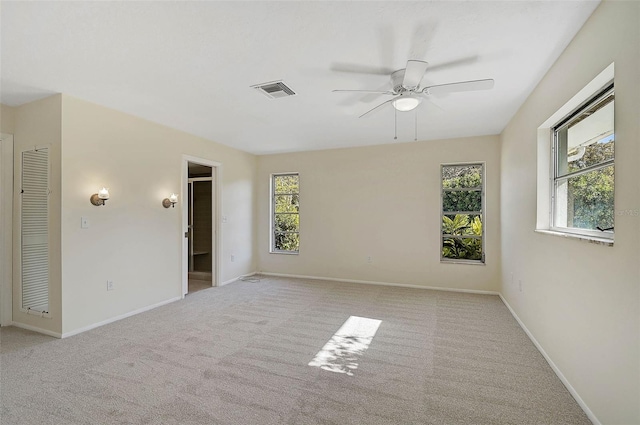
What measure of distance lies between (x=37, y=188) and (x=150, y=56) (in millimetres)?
2266

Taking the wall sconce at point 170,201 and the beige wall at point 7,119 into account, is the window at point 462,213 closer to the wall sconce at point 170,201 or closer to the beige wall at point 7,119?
the wall sconce at point 170,201

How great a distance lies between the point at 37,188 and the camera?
3416 mm

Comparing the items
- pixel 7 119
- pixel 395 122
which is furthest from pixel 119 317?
pixel 395 122

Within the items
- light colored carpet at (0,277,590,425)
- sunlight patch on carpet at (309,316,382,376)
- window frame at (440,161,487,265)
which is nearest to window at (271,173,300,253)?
light colored carpet at (0,277,590,425)

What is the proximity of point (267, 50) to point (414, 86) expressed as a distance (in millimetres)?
1263

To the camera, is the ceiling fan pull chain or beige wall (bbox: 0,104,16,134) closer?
beige wall (bbox: 0,104,16,134)

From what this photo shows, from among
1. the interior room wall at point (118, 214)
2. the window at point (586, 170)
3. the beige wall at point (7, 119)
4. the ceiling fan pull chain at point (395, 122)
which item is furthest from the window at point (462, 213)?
the beige wall at point (7, 119)

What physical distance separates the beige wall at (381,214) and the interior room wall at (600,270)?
2012 mm

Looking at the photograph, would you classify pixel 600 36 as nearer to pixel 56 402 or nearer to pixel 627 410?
pixel 627 410

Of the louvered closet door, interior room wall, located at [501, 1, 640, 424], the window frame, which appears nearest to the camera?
interior room wall, located at [501, 1, 640, 424]

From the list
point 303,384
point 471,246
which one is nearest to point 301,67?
point 303,384

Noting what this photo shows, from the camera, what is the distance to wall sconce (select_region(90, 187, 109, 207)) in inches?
136

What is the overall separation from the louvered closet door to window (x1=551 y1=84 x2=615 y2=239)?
496 centimetres

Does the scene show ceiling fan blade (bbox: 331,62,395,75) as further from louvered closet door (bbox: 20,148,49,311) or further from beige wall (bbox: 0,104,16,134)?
beige wall (bbox: 0,104,16,134)
